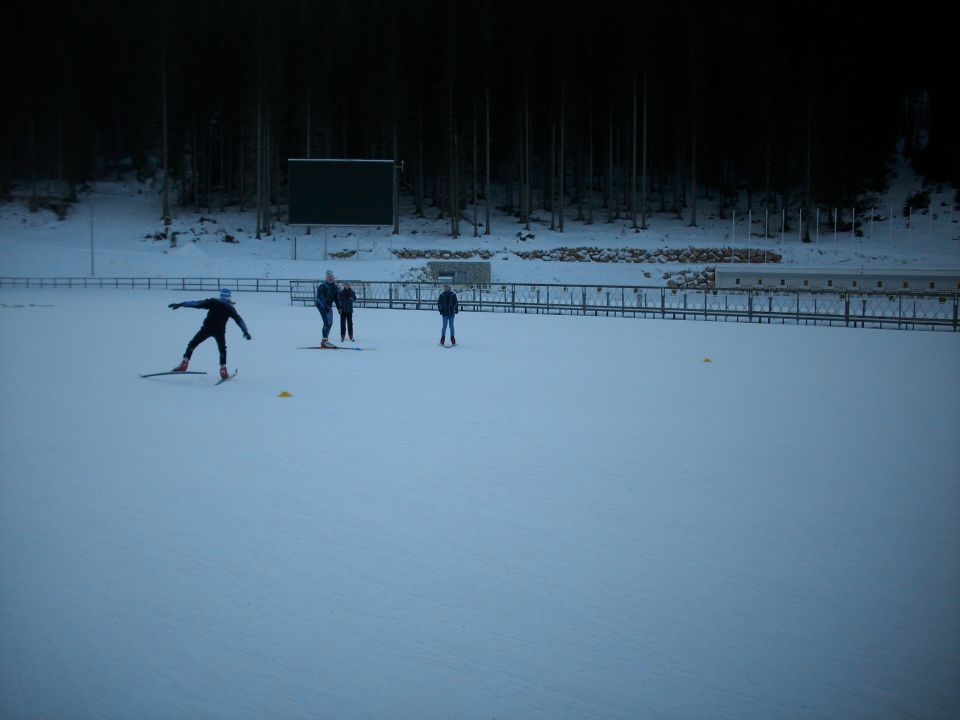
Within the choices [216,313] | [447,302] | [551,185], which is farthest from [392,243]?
[216,313]

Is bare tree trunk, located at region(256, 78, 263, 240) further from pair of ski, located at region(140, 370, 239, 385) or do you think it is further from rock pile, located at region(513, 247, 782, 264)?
pair of ski, located at region(140, 370, 239, 385)

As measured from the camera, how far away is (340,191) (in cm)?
5456

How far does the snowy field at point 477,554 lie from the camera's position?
446 cm

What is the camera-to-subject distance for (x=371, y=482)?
27.1 ft

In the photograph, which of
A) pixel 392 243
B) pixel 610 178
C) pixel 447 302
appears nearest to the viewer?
pixel 447 302

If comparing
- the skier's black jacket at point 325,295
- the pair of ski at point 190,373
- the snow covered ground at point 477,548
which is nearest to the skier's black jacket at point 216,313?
the pair of ski at point 190,373

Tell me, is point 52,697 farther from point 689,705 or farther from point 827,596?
point 827,596

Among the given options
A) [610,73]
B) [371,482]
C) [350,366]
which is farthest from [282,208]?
[371,482]

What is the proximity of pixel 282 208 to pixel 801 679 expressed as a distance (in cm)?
7135

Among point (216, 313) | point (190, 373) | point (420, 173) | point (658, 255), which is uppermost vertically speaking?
point (420, 173)

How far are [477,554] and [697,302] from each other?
32.6 m

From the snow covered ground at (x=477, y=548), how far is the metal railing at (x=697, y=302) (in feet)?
55.9

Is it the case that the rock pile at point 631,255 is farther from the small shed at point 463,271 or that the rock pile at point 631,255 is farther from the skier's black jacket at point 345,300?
the skier's black jacket at point 345,300

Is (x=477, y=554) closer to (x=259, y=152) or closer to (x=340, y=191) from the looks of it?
(x=340, y=191)
